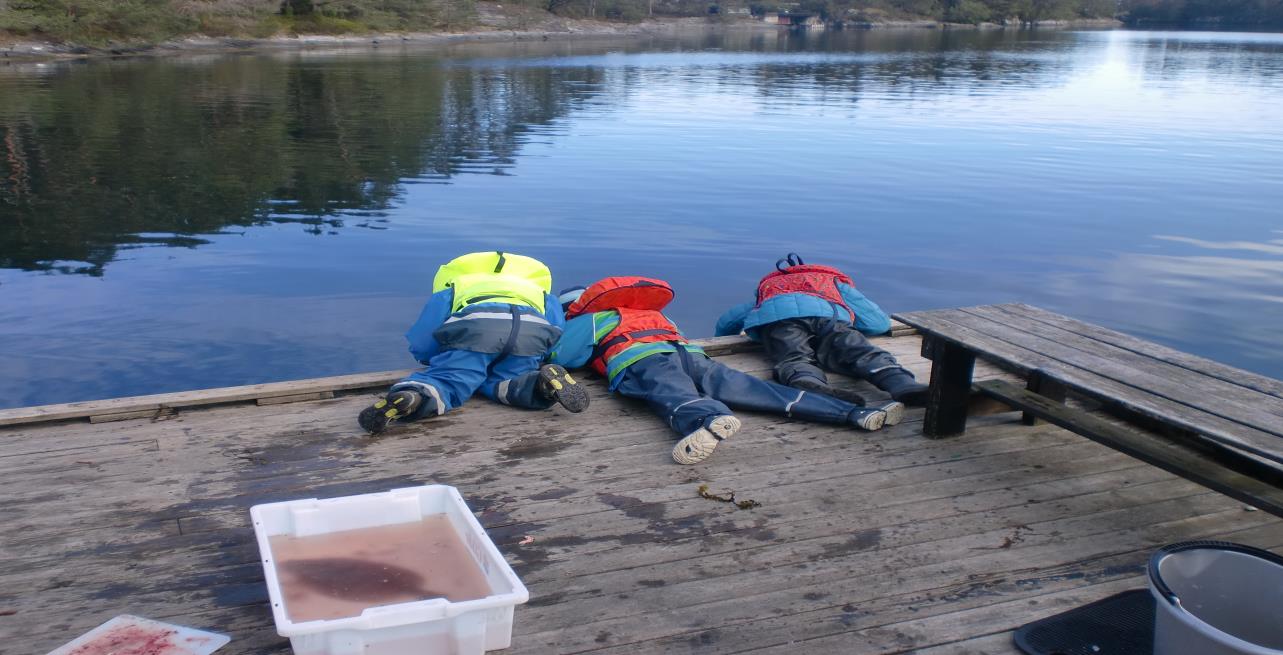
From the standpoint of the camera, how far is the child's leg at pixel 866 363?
4.68 m

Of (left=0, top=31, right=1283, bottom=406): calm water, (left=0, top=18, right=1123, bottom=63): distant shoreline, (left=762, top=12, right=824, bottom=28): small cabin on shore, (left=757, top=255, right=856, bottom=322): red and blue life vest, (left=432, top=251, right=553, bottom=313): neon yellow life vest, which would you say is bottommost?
(left=0, top=31, right=1283, bottom=406): calm water

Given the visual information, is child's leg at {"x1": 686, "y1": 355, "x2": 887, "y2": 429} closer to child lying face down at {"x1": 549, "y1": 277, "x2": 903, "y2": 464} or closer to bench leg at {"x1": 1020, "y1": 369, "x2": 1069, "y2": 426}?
child lying face down at {"x1": 549, "y1": 277, "x2": 903, "y2": 464}

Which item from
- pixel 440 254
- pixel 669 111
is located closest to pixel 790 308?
pixel 440 254

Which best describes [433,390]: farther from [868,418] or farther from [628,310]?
[868,418]

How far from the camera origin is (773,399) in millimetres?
4570

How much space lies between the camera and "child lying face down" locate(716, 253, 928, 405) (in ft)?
15.8

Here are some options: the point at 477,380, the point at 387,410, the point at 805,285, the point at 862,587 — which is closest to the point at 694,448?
the point at 862,587

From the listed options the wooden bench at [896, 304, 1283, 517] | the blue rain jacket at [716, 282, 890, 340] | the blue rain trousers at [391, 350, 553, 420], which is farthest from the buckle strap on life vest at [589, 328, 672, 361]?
the wooden bench at [896, 304, 1283, 517]

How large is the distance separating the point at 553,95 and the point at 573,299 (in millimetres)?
24172

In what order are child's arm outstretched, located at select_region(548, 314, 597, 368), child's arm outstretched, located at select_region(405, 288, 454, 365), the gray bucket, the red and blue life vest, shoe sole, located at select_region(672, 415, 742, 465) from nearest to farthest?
the gray bucket
shoe sole, located at select_region(672, 415, 742, 465)
child's arm outstretched, located at select_region(405, 288, 454, 365)
child's arm outstretched, located at select_region(548, 314, 597, 368)
the red and blue life vest

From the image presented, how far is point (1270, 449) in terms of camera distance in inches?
112

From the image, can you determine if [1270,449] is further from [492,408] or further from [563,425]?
[492,408]

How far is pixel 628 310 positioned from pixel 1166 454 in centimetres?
253

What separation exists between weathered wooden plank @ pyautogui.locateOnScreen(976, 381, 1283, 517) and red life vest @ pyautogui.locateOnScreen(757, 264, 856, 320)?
136cm
